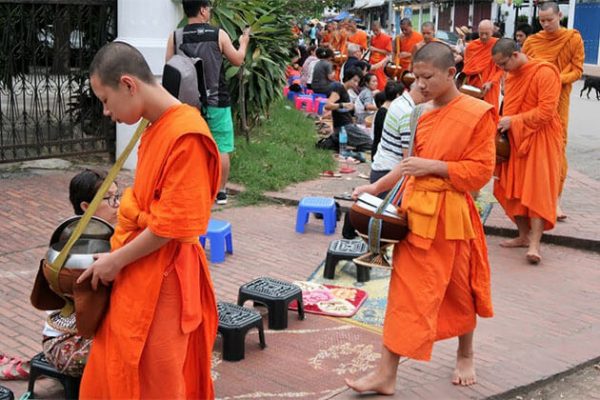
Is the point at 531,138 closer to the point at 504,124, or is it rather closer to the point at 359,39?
the point at 504,124

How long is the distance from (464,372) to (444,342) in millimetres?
662

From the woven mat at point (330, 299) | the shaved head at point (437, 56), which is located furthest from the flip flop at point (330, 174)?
the shaved head at point (437, 56)

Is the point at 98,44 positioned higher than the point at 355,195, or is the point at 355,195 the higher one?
the point at 98,44

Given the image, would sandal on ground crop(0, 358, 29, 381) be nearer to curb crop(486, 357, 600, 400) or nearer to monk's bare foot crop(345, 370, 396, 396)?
monk's bare foot crop(345, 370, 396, 396)

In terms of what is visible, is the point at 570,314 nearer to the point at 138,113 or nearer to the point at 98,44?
the point at 138,113

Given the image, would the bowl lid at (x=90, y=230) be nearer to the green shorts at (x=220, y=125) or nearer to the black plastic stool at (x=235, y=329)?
the black plastic stool at (x=235, y=329)

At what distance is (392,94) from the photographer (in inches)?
292

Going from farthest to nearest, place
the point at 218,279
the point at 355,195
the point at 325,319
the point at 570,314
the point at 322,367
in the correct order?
the point at 218,279 < the point at 570,314 < the point at 325,319 < the point at 322,367 < the point at 355,195

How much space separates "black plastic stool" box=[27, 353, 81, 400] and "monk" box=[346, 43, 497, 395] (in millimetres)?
1367

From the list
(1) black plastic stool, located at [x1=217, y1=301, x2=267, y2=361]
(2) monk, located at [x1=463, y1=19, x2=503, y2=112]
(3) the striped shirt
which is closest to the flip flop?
(2) monk, located at [x1=463, y1=19, x2=503, y2=112]

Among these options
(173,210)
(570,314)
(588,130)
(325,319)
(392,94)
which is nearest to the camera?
(173,210)

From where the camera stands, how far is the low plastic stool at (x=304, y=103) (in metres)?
15.9

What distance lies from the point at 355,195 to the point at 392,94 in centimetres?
342

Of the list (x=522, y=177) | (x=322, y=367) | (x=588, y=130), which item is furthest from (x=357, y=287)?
(x=588, y=130)
